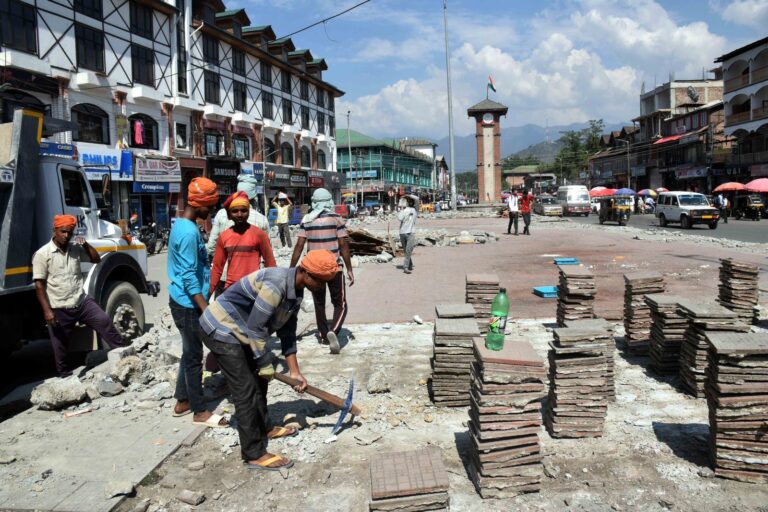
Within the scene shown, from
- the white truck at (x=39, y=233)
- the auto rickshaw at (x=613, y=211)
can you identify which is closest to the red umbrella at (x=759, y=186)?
the auto rickshaw at (x=613, y=211)

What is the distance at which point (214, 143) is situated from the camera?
33.7 metres

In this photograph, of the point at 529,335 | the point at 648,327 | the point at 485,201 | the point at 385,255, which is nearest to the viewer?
the point at 648,327

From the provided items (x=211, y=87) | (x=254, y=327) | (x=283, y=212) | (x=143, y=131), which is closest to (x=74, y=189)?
(x=254, y=327)

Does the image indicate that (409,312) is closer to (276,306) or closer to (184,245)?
(184,245)

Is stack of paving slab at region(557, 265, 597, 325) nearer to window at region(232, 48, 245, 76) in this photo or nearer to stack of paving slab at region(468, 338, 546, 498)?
stack of paving slab at region(468, 338, 546, 498)

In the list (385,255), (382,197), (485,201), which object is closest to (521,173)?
(382,197)

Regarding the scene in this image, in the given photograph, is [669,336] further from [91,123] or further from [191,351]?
[91,123]

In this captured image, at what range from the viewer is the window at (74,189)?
22.4ft

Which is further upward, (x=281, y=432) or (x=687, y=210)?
(x=687, y=210)

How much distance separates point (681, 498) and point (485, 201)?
55.3m

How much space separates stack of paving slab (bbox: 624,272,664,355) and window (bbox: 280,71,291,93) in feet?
127

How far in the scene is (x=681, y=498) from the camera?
3.54m

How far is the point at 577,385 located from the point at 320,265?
2286 millimetres

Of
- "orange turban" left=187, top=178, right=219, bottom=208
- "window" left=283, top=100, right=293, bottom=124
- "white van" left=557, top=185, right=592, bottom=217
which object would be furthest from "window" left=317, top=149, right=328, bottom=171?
"orange turban" left=187, top=178, right=219, bottom=208
